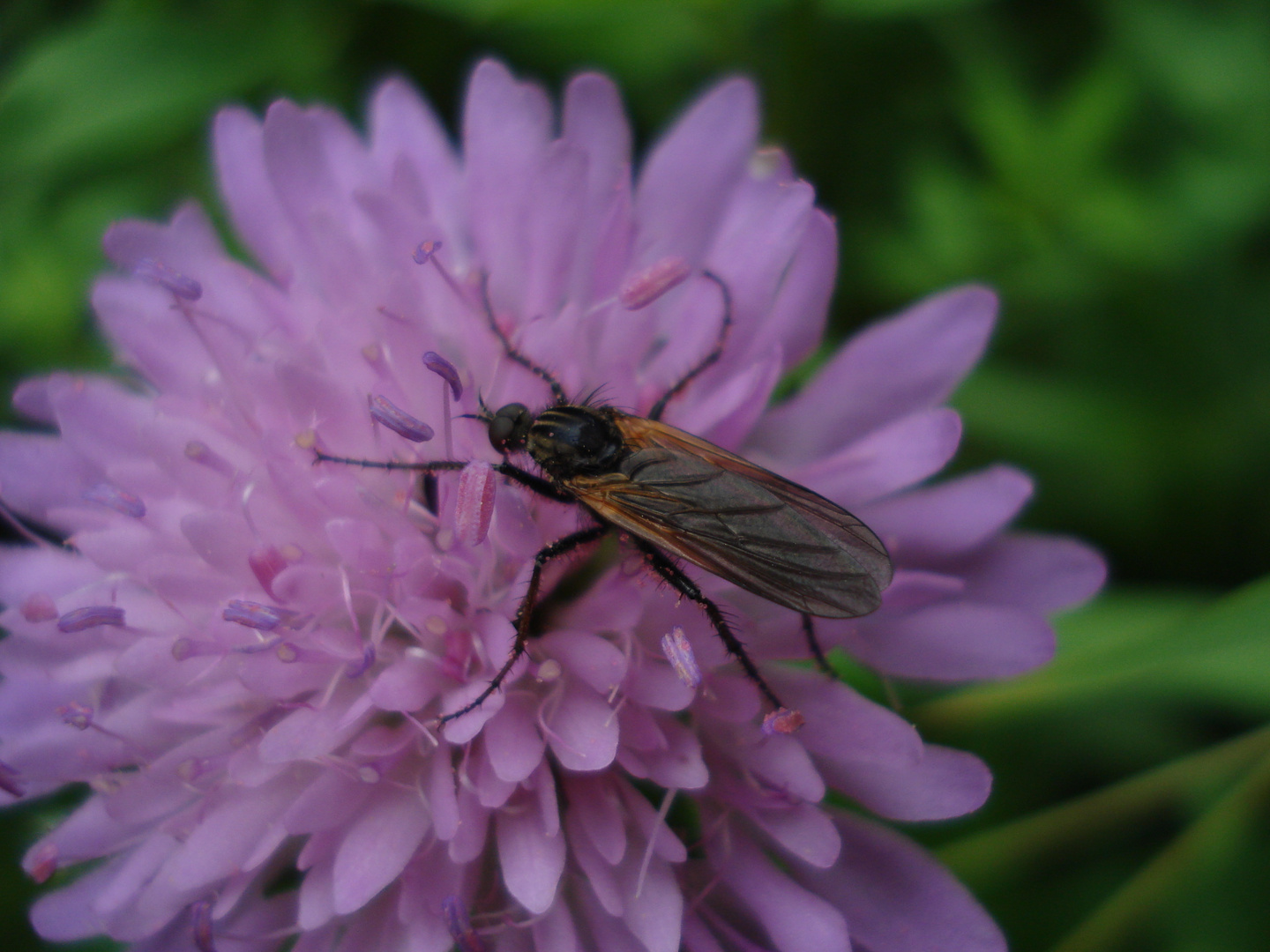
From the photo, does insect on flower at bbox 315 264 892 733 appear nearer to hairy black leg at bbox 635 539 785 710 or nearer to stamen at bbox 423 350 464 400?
hairy black leg at bbox 635 539 785 710

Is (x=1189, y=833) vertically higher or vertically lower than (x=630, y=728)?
lower

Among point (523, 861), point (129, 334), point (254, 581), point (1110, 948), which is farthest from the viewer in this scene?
point (1110, 948)

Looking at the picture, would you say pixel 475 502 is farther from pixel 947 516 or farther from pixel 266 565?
pixel 947 516

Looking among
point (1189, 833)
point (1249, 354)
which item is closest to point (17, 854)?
point (1189, 833)

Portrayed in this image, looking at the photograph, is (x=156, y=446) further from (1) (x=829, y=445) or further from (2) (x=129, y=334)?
(1) (x=829, y=445)

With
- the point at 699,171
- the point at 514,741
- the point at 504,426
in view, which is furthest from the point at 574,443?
the point at 699,171

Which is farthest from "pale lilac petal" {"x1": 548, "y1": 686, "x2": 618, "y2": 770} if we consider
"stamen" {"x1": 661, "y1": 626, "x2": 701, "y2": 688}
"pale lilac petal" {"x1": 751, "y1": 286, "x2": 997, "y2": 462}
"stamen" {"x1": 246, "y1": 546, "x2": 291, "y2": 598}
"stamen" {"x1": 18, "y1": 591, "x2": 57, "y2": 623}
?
"stamen" {"x1": 18, "y1": 591, "x2": 57, "y2": 623}

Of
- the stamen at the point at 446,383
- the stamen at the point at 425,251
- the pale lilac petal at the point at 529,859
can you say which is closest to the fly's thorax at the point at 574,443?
the stamen at the point at 446,383
